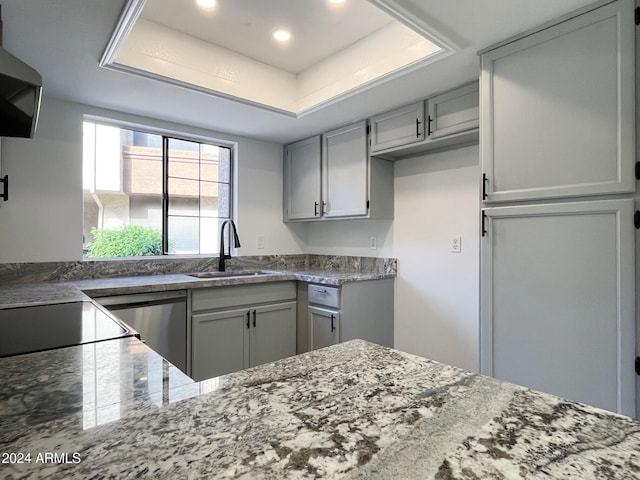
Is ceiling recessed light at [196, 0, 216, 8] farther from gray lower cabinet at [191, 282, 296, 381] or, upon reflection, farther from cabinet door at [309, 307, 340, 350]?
cabinet door at [309, 307, 340, 350]

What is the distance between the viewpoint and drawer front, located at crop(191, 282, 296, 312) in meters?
2.47

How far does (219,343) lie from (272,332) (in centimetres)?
44

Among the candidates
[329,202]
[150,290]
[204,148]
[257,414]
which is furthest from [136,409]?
[204,148]

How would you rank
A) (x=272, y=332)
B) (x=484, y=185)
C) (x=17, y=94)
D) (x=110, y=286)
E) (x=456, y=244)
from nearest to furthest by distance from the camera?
(x=17, y=94), (x=484, y=185), (x=110, y=286), (x=456, y=244), (x=272, y=332)

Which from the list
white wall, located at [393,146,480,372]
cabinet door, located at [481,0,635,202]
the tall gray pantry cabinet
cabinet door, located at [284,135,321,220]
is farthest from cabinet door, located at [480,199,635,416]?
cabinet door, located at [284,135,321,220]

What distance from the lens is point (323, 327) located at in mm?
2705

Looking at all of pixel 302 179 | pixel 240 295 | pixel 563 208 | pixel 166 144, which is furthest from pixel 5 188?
pixel 563 208

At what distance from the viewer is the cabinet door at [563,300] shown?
4.58 feet

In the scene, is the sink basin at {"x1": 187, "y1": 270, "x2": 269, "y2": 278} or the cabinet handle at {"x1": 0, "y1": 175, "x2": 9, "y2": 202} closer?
the cabinet handle at {"x1": 0, "y1": 175, "x2": 9, "y2": 202}

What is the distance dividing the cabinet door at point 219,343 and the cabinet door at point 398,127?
1.64 metres

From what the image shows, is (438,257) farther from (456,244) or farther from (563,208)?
(563,208)

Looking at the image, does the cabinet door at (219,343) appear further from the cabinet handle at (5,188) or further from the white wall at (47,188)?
the cabinet handle at (5,188)

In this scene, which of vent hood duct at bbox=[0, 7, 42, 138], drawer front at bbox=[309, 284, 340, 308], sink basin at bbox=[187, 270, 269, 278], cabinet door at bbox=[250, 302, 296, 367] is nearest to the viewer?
vent hood duct at bbox=[0, 7, 42, 138]

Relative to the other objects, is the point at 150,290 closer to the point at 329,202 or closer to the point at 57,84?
the point at 57,84
